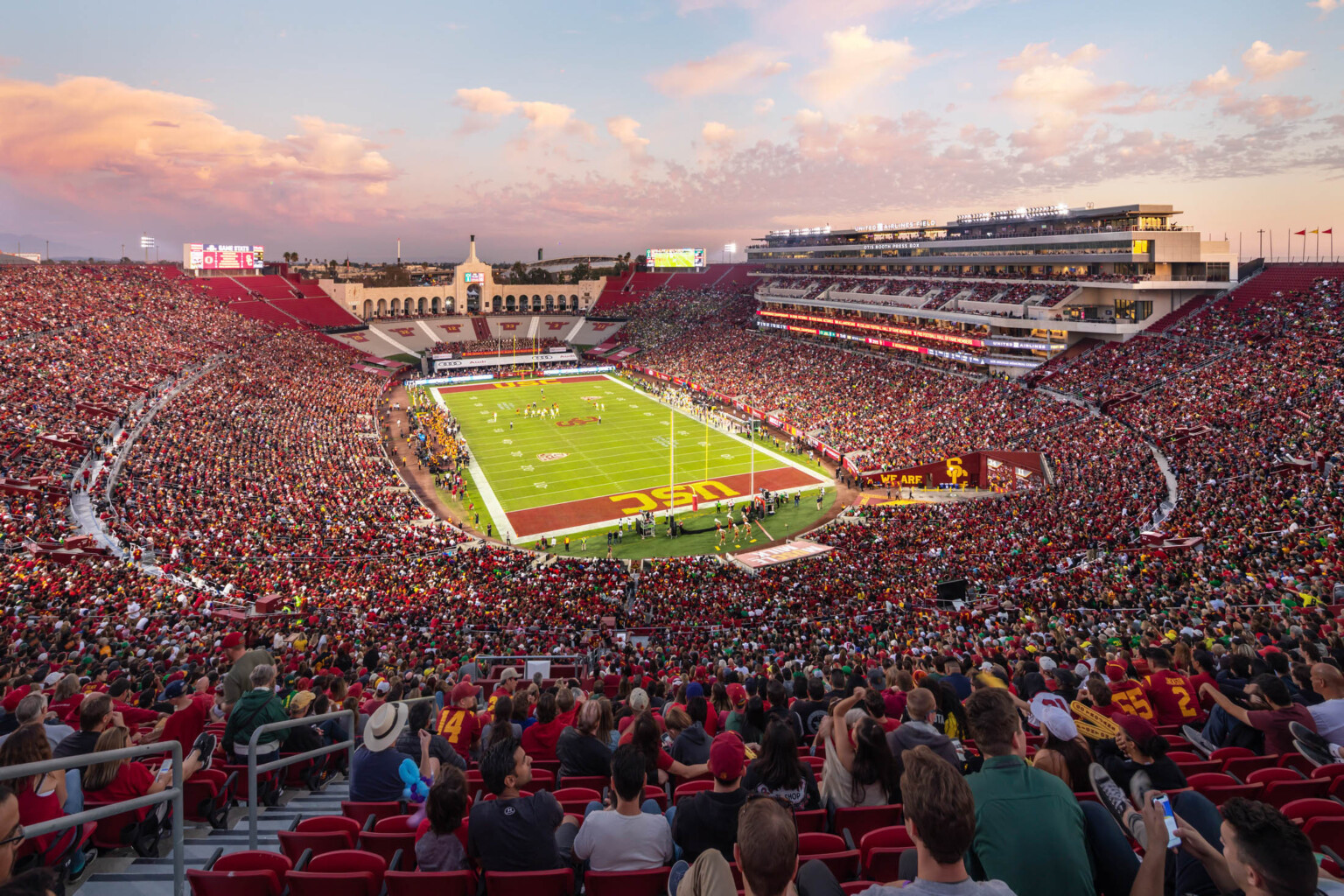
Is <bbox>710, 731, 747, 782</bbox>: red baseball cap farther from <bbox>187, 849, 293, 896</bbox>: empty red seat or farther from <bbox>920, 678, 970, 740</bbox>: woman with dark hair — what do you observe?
<bbox>920, 678, 970, 740</bbox>: woman with dark hair

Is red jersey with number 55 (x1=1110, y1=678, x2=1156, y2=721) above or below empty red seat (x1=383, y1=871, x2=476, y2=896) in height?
below

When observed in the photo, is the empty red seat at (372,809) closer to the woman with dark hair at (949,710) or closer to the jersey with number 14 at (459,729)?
the jersey with number 14 at (459,729)

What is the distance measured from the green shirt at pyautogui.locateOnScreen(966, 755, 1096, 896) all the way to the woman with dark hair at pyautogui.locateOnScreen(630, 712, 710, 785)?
290 cm

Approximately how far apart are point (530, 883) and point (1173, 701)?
24.5ft

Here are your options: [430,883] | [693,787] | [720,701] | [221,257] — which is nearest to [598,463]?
[720,701]

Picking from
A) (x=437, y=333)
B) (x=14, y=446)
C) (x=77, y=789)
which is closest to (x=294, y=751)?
(x=77, y=789)

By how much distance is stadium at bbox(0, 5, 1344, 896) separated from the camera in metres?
4.64

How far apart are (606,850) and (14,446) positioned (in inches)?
1471

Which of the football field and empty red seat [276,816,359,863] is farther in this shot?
the football field

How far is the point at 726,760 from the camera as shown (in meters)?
4.49

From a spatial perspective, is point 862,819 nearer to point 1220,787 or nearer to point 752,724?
point 752,724

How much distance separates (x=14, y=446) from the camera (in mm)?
30578

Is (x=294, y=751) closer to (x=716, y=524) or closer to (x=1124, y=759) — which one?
(x=1124, y=759)

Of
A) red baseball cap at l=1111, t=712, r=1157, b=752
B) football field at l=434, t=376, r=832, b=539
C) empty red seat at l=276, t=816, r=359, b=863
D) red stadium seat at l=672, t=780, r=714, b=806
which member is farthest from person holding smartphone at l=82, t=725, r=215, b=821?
football field at l=434, t=376, r=832, b=539
